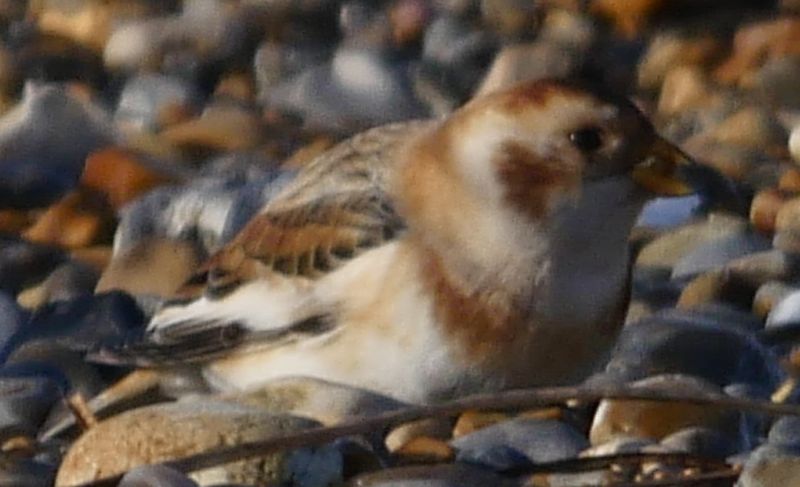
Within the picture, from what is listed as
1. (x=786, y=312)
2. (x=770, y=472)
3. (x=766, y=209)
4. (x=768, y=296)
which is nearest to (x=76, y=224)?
(x=766, y=209)

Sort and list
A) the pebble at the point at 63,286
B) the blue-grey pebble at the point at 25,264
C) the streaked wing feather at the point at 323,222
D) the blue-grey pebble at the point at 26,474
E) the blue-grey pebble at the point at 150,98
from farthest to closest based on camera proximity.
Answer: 1. the blue-grey pebble at the point at 150,98
2. the blue-grey pebble at the point at 25,264
3. the pebble at the point at 63,286
4. the streaked wing feather at the point at 323,222
5. the blue-grey pebble at the point at 26,474

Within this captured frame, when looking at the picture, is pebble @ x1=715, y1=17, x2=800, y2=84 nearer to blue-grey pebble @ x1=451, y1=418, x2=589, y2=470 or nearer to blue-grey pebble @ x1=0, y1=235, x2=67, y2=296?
blue-grey pebble @ x1=0, y1=235, x2=67, y2=296

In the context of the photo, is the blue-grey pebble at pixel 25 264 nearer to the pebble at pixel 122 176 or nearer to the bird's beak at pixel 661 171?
the pebble at pixel 122 176

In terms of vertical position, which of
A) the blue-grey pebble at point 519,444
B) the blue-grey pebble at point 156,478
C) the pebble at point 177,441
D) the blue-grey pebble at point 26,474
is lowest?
the blue-grey pebble at point 519,444

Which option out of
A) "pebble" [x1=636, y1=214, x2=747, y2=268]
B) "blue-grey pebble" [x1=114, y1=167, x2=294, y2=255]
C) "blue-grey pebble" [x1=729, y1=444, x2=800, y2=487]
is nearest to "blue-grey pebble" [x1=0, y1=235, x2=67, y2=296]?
"blue-grey pebble" [x1=114, y1=167, x2=294, y2=255]

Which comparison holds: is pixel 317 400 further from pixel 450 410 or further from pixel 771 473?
pixel 771 473

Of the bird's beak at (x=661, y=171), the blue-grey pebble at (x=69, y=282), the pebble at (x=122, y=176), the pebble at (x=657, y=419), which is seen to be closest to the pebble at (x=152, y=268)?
the blue-grey pebble at (x=69, y=282)
